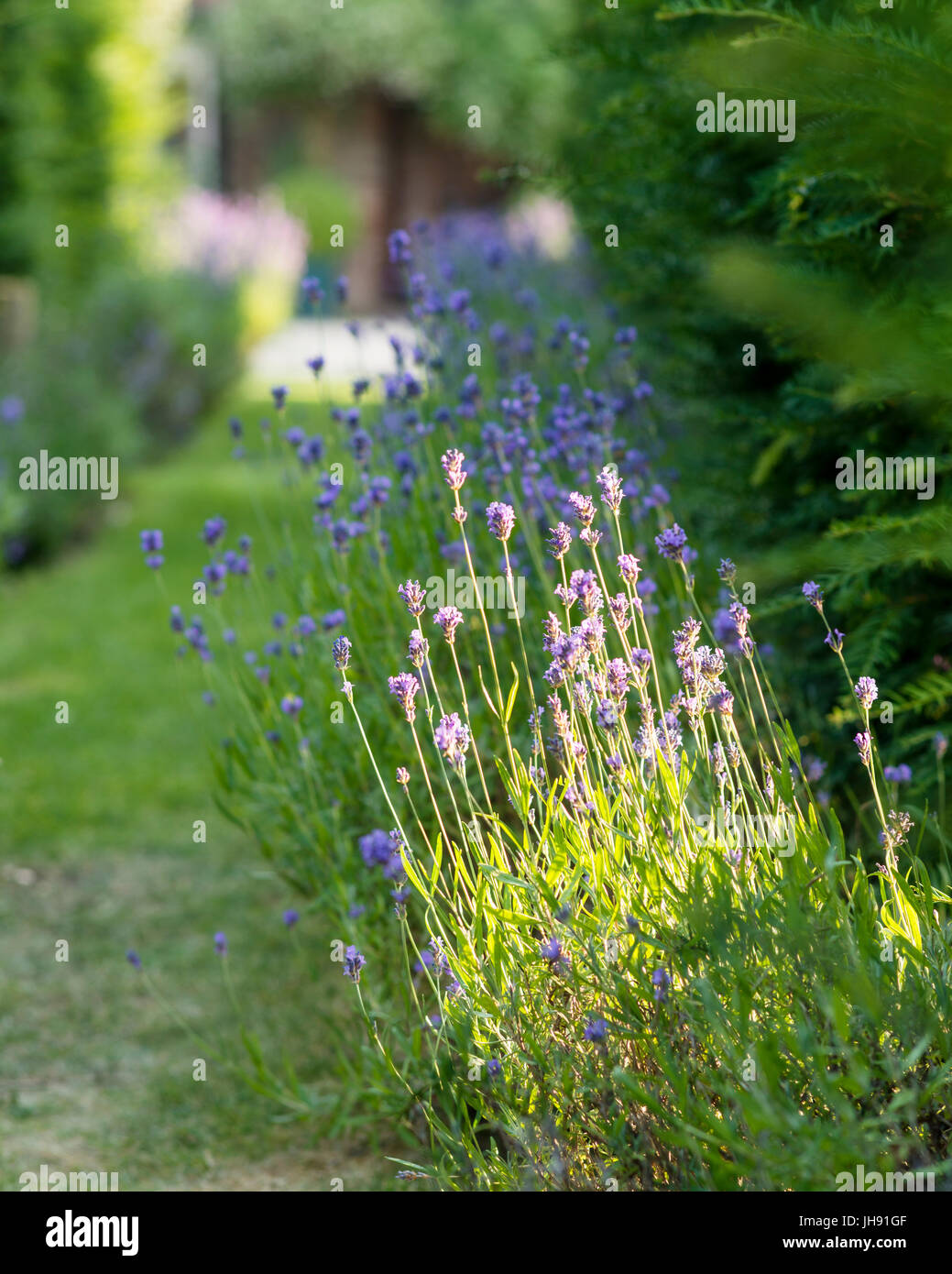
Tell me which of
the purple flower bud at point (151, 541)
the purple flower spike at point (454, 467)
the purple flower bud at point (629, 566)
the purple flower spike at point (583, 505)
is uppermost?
the purple flower bud at point (151, 541)

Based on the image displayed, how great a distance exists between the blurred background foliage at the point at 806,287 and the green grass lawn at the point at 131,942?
1690 mm

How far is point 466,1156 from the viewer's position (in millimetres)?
2363

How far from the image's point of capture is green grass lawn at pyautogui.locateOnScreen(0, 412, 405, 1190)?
313cm

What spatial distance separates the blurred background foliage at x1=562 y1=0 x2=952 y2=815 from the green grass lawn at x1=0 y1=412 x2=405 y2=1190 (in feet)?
5.54

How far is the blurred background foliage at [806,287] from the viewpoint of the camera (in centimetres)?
185

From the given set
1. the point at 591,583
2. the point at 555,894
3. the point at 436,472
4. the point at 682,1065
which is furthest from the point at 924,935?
the point at 436,472

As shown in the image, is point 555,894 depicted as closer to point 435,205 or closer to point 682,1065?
point 682,1065

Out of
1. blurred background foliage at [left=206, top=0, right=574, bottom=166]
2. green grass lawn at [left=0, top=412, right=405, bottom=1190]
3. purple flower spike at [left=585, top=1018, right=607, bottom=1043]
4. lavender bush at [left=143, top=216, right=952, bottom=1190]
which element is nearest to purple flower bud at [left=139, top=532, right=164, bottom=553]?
lavender bush at [left=143, top=216, right=952, bottom=1190]

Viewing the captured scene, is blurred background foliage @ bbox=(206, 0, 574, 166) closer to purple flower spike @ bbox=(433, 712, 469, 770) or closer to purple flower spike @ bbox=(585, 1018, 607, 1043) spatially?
purple flower spike @ bbox=(433, 712, 469, 770)

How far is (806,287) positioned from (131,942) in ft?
10.7

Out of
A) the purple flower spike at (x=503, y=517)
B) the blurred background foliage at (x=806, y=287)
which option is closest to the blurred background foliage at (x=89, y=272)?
the blurred background foliage at (x=806, y=287)

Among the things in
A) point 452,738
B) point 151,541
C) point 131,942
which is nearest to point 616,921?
point 452,738

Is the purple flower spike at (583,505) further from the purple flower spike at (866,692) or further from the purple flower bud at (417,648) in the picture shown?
the purple flower spike at (866,692)

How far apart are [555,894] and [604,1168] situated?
449 millimetres
